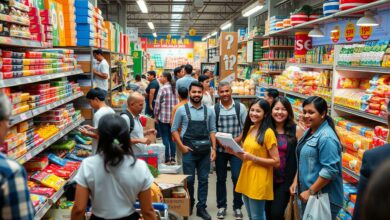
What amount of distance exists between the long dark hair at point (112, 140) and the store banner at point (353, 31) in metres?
4.87

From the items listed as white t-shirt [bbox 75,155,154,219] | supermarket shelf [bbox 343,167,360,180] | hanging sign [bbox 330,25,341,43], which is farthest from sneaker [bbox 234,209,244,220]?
hanging sign [bbox 330,25,341,43]

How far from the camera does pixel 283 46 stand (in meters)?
10.0

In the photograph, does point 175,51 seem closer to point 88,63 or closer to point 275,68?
point 275,68

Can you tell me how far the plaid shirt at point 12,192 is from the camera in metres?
1.59

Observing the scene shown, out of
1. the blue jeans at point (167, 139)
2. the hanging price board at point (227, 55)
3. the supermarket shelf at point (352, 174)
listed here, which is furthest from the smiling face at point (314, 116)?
the hanging price board at point (227, 55)

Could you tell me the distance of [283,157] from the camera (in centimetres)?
398

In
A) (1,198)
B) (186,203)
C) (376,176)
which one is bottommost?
(186,203)

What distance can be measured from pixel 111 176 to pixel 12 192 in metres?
0.79

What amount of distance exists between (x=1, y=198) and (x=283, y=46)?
914 centimetres

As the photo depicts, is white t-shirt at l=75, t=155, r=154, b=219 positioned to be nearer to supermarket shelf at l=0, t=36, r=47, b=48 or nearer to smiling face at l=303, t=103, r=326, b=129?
supermarket shelf at l=0, t=36, r=47, b=48

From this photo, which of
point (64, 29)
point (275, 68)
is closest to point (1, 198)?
point (64, 29)

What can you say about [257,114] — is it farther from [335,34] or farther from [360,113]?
[335,34]

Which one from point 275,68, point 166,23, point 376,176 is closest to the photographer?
point 376,176

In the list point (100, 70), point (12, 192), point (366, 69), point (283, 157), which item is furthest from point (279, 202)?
point (100, 70)
